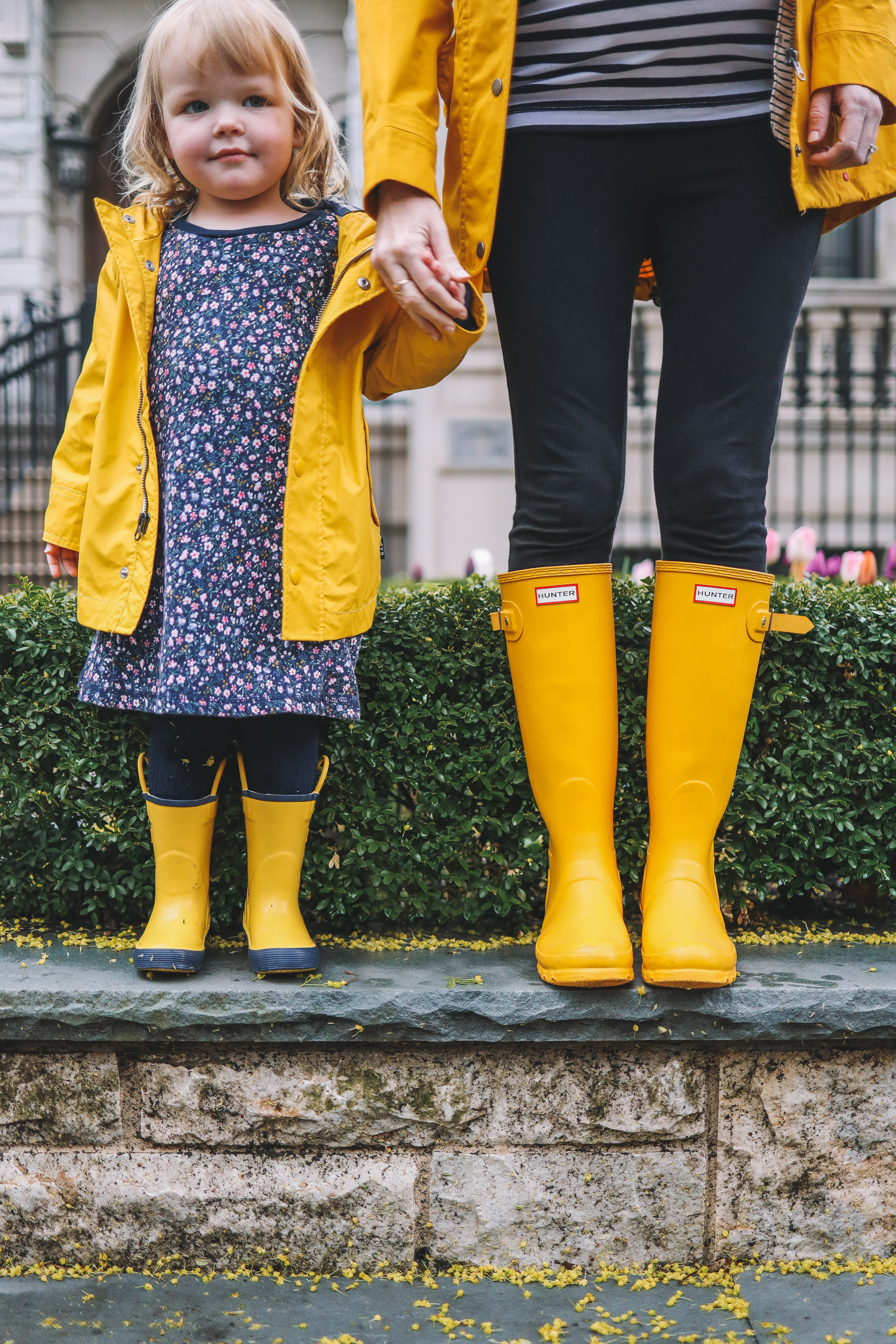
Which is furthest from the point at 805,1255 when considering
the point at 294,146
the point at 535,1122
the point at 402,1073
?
the point at 294,146

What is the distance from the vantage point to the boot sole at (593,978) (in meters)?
1.55

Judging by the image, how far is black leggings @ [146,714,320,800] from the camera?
1.75m

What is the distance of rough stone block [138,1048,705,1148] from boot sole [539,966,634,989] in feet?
0.42

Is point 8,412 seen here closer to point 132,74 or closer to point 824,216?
point 132,74

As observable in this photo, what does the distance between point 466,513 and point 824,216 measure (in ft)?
17.6

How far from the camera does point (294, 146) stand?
187 cm

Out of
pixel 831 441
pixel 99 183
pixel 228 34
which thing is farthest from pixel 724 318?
pixel 99 183

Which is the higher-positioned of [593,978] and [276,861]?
[276,861]

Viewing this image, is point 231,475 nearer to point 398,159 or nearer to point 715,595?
point 398,159

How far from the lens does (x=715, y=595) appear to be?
166 centimetres

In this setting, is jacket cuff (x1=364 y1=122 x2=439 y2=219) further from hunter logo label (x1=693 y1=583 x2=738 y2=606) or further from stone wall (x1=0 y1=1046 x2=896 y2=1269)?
stone wall (x1=0 y1=1046 x2=896 y2=1269)

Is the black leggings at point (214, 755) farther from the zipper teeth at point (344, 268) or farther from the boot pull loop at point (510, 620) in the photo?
the zipper teeth at point (344, 268)

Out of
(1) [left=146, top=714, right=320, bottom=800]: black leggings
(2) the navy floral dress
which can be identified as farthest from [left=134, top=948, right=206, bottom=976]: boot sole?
(2) the navy floral dress

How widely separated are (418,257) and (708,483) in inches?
21.4
